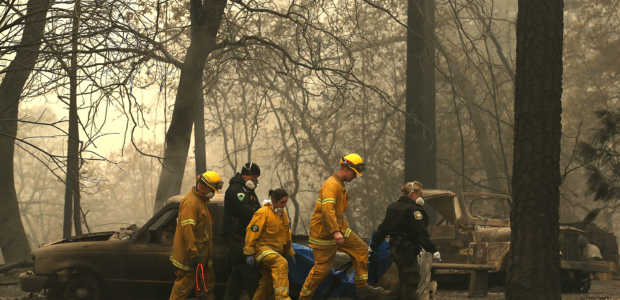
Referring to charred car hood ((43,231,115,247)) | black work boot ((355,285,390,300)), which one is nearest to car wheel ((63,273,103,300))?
charred car hood ((43,231,115,247))

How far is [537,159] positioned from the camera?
8922mm

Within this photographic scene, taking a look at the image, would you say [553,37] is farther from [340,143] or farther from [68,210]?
[340,143]

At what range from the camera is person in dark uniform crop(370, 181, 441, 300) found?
339 inches

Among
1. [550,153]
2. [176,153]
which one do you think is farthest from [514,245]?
[176,153]

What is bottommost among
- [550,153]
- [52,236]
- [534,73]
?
[52,236]

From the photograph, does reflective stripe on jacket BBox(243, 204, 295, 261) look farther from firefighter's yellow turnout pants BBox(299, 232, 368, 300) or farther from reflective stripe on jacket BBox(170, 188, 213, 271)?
reflective stripe on jacket BBox(170, 188, 213, 271)

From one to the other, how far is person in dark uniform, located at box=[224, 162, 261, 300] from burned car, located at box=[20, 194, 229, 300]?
3.22 feet

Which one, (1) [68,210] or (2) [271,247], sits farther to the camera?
(1) [68,210]

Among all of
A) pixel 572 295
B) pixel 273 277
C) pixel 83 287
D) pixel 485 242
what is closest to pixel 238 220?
pixel 273 277

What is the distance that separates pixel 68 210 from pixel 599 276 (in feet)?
34.6

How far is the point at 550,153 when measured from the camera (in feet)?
29.3

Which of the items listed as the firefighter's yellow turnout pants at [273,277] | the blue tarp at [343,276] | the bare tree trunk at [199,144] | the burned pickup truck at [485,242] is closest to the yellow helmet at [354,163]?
the blue tarp at [343,276]

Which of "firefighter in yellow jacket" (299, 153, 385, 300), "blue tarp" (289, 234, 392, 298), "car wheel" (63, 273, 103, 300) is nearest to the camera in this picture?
"firefighter in yellow jacket" (299, 153, 385, 300)

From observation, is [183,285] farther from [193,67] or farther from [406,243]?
[193,67]
